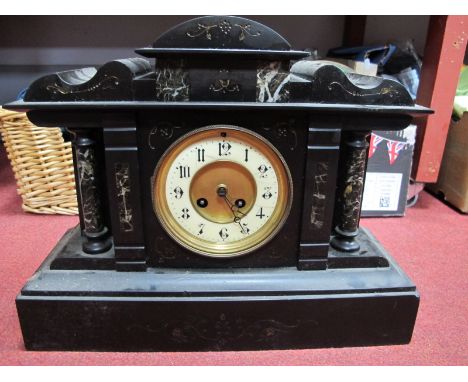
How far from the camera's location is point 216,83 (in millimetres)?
775

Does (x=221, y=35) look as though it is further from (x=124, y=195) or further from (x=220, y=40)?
(x=124, y=195)

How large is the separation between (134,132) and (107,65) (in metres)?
0.13

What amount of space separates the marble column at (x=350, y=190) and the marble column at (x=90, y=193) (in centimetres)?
51

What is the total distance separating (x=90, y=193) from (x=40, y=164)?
2.18 ft

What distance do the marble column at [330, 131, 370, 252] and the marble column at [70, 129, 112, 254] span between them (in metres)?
0.51

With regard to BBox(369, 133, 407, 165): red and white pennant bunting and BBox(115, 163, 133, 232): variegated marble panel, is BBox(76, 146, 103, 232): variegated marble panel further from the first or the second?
BBox(369, 133, 407, 165): red and white pennant bunting

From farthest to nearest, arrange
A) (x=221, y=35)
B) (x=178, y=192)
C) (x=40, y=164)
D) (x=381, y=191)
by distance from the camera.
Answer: (x=381, y=191)
(x=40, y=164)
(x=178, y=192)
(x=221, y=35)

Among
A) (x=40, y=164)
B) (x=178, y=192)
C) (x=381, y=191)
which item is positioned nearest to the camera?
(x=178, y=192)

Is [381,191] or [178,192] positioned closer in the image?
[178,192]

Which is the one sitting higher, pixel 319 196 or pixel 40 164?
pixel 319 196

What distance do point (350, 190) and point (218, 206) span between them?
0.29m

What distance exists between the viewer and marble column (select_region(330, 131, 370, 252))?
868 millimetres

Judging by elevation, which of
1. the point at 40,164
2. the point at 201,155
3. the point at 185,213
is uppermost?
the point at 201,155

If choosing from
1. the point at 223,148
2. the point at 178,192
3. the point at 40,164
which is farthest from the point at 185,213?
the point at 40,164
